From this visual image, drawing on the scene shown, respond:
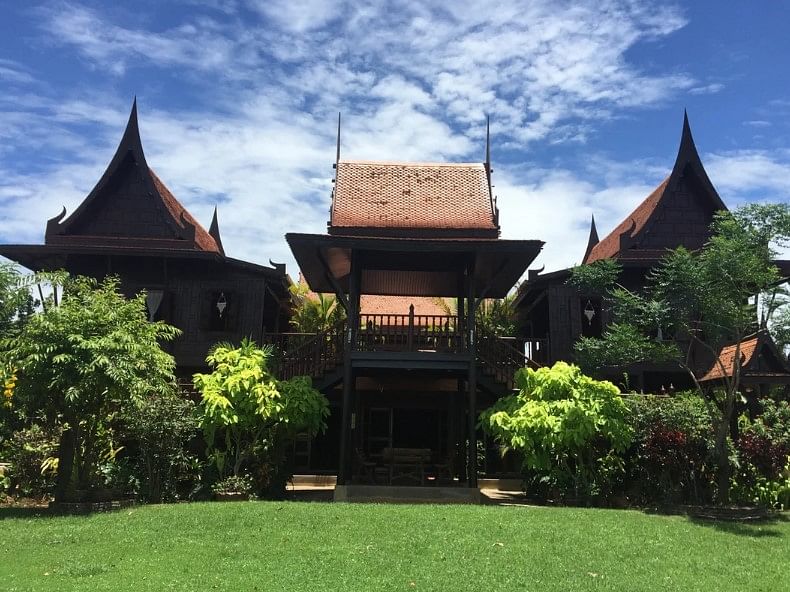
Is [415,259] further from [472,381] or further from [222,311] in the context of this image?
[222,311]

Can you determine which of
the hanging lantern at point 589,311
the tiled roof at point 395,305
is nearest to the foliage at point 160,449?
the hanging lantern at point 589,311

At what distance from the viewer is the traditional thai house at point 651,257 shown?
16.6 meters

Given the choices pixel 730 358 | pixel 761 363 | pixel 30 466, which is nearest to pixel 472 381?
pixel 730 358

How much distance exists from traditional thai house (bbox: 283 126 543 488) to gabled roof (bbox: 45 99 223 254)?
4255 mm

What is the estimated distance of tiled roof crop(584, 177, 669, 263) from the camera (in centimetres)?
1738

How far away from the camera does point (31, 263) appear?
57.5 ft

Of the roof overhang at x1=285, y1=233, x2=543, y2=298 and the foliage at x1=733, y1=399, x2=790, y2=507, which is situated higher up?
the roof overhang at x1=285, y1=233, x2=543, y2=298

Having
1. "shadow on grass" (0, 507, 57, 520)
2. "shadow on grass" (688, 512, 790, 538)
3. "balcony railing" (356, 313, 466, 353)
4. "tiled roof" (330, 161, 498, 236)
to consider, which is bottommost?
"shadow on grass" (0, 507, 57, 520)

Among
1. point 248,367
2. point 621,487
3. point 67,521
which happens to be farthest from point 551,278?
point 67,521

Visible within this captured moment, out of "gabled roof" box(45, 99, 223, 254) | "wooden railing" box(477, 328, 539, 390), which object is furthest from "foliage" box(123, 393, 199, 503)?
"gabled roof" box(45, 99, 223, 254)

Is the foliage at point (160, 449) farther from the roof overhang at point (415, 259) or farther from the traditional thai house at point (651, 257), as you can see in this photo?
the traditional thai house at point (651, 257)

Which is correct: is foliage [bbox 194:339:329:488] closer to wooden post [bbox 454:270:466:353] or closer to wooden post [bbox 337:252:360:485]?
wooden post [bbox 337:252:360:485]

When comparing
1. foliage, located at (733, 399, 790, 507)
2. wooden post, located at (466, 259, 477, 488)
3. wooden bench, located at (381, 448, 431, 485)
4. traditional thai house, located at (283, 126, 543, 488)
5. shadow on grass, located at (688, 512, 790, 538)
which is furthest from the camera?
wooden bench, located at (381, 448, 431, 485)

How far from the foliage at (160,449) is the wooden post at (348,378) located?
2848 millimetres
